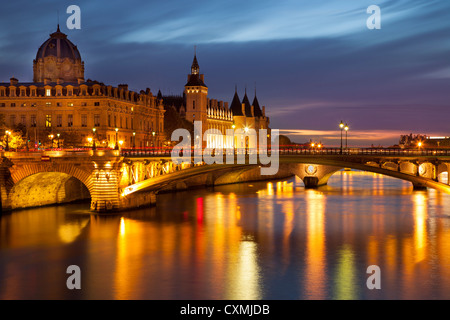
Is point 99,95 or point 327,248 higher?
point 99,95

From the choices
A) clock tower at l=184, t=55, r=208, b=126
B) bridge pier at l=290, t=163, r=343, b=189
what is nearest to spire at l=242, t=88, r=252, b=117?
clock tower at l=184, t=55, r=208, b=126

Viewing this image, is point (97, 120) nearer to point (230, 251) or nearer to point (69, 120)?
point (69, 120)

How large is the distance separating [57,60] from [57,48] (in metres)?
2.32

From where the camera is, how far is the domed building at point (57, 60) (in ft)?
371

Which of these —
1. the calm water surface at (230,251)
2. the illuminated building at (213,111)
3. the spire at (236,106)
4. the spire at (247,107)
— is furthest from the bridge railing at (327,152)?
the spire at (247,107)

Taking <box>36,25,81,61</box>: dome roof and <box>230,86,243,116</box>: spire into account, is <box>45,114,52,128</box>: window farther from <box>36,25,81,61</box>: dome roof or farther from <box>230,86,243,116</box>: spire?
<box>230,86,243,116</box>: spire

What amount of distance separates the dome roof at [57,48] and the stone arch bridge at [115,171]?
5575 cm

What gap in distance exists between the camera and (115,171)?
175ft

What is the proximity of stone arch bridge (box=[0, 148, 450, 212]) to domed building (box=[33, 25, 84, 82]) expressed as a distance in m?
54.2

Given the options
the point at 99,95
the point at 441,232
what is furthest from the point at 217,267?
the point at 99,95

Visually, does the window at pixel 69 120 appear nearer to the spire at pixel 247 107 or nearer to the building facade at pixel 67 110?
the building facade at pixel 67 110
